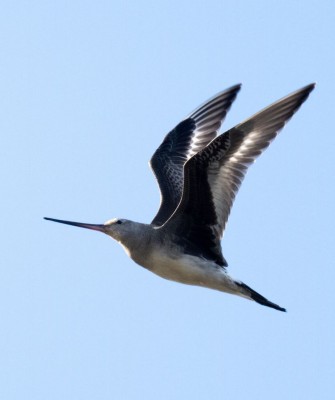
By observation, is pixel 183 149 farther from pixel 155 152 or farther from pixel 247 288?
pixel 247 288

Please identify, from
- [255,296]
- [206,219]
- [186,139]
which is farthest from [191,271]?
[186,139]

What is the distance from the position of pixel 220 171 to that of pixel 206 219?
22.9 inches

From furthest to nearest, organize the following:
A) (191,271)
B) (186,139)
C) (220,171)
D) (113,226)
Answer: (186,139), (113,226), (191,271), (220,171)

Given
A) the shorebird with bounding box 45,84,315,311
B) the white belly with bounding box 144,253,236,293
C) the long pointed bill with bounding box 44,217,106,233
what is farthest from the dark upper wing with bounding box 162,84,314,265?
the long pointed bill with bounding box 44,217,106,233

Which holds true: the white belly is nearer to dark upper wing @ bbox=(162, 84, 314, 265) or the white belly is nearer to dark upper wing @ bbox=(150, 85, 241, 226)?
dark upper wing @ bbox=(162, 84, 314, 265)

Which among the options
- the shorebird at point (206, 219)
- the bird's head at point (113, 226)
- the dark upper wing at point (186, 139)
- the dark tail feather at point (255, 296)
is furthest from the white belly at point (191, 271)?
the dark upper wing at point (186, 139)

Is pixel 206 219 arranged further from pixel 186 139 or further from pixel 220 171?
pixel 186 139

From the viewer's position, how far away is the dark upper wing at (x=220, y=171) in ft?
37.2

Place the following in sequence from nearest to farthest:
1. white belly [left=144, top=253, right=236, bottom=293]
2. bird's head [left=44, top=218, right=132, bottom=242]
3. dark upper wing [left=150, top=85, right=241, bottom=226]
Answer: white belly [left=144, top=253, right=236, bottom=293]
bird's head [left=44, top=218, right=132, bottom=242]
dark upper wing [left=150, top=85, right=241, bottom=226]

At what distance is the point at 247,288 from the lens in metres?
11.6

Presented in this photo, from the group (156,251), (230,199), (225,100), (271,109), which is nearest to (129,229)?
(156,251)

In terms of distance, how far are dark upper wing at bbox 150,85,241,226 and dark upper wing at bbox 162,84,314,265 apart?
1.92 meters

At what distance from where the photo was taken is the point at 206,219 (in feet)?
38.8

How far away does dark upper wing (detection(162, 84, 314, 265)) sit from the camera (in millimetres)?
11352
